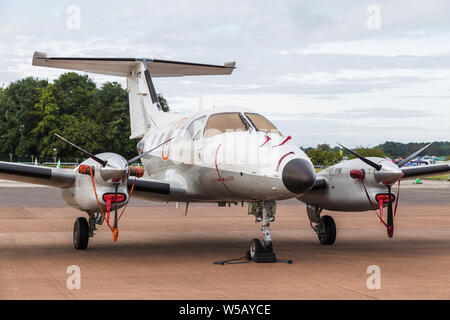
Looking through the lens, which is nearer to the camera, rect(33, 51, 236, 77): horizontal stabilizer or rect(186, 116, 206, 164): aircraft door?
rect(186, 116, 206, 164): aircraft door

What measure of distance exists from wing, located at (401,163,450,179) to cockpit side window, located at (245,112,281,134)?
3679mm

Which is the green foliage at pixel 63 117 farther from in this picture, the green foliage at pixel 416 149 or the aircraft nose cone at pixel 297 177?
the aircraft nose cone at pixel 297 177

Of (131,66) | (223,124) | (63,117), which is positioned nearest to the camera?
(223,124)

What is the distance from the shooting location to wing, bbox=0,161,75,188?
1059cm

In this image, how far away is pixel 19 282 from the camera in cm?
805

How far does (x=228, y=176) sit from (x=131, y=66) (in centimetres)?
858

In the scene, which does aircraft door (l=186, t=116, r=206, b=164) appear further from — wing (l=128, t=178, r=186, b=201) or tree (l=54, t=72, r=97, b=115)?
tree (l=54, t=72, r=97, b=115)

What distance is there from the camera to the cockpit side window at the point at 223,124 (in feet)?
34.3

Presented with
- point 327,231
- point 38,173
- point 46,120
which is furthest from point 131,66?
point 46,120

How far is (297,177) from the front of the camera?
8.79m

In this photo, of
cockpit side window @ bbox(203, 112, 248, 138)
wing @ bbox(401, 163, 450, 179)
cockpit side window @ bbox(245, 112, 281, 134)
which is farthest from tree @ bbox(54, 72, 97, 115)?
cockpit side window @ bbox(245, 112, 281, 134)

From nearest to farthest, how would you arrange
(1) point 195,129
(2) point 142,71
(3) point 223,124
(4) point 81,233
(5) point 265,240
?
1. (5) point 265,240
2. (3) point 223,124
3. (1) point 195,129
4. (4) point 81,233
5. (2) point 142,71

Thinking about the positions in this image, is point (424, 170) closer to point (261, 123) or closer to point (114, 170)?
point (261, 123)

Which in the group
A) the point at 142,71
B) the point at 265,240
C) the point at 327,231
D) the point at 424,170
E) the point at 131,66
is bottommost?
the point at 327,231
